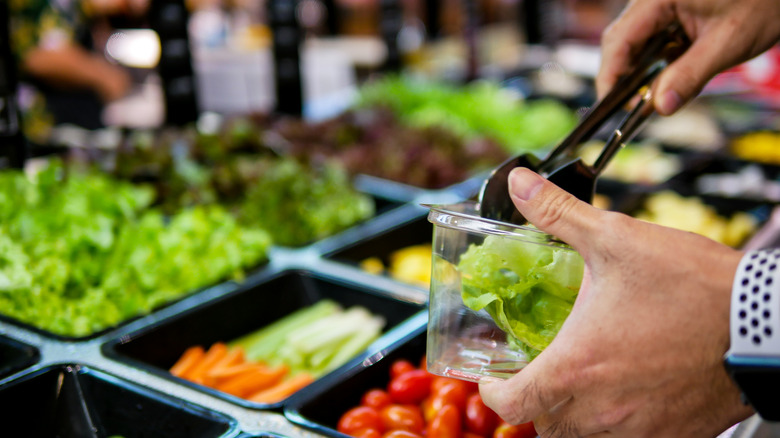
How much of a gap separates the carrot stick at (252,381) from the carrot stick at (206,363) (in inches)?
3.1

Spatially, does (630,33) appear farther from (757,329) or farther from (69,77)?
(69,77)

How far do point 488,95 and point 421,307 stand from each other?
3.24 meters

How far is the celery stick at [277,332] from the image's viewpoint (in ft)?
6.79

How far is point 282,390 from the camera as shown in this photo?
5.70 ft

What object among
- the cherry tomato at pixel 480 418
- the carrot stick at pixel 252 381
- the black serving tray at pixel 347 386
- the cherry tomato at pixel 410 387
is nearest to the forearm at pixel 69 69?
the carrot stick at pixel 252 381

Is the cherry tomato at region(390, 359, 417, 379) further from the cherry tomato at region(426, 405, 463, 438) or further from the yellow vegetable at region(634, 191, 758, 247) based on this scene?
the yellow vegetable at region(634, 191, 758, 247)

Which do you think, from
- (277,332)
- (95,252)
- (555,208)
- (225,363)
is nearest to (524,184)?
(555,208)

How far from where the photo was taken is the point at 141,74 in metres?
10.6

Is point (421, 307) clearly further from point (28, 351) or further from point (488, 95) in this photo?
point (488, 95)

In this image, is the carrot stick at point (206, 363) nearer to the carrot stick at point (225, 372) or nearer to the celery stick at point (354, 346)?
the carrot stick at point (225, 372)

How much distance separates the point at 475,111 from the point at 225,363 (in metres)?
3.29

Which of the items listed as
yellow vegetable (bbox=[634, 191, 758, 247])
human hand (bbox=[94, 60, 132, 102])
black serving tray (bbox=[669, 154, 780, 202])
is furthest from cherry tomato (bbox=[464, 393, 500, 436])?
human hand (bbox=[94, 60, 132, 102])

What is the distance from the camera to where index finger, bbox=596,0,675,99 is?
67.7 inches

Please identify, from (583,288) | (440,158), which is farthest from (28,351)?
(440,158)
